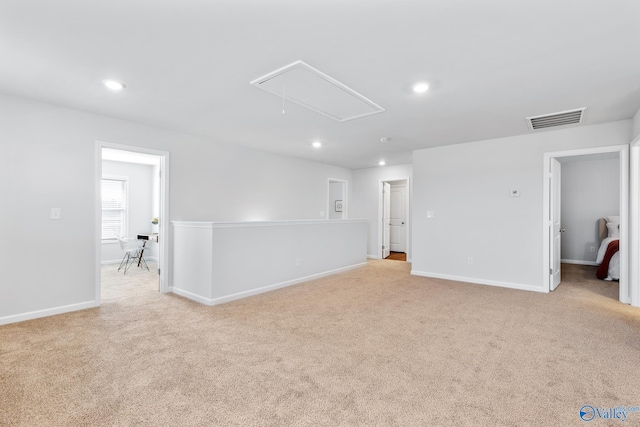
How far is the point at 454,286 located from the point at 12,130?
19.2 ft

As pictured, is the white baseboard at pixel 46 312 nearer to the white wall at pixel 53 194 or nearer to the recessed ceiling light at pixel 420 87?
the white wall at pixel 53 194

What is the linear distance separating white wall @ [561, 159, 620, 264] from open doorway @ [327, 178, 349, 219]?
16.6ft

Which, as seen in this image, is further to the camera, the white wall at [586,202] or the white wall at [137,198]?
the white wall at [137,198]

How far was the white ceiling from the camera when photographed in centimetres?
181

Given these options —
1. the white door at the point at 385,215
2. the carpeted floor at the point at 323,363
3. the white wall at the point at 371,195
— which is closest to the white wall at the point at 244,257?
the carpeted floor at the point at 323,363

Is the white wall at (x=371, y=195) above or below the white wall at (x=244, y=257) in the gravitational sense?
above

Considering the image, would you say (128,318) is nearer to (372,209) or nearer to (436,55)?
(436,55)

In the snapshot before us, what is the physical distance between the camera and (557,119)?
12.5 feet

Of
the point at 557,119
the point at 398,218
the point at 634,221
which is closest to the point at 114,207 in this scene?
the point at 398,218

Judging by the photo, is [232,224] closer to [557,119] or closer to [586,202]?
[557,119]

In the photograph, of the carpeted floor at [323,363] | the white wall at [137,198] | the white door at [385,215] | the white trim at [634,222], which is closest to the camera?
the carpeted floor at [323,363]

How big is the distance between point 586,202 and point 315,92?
714 cm

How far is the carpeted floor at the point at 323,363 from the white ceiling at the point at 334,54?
231 cm

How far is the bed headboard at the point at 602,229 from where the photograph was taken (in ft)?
21.1
